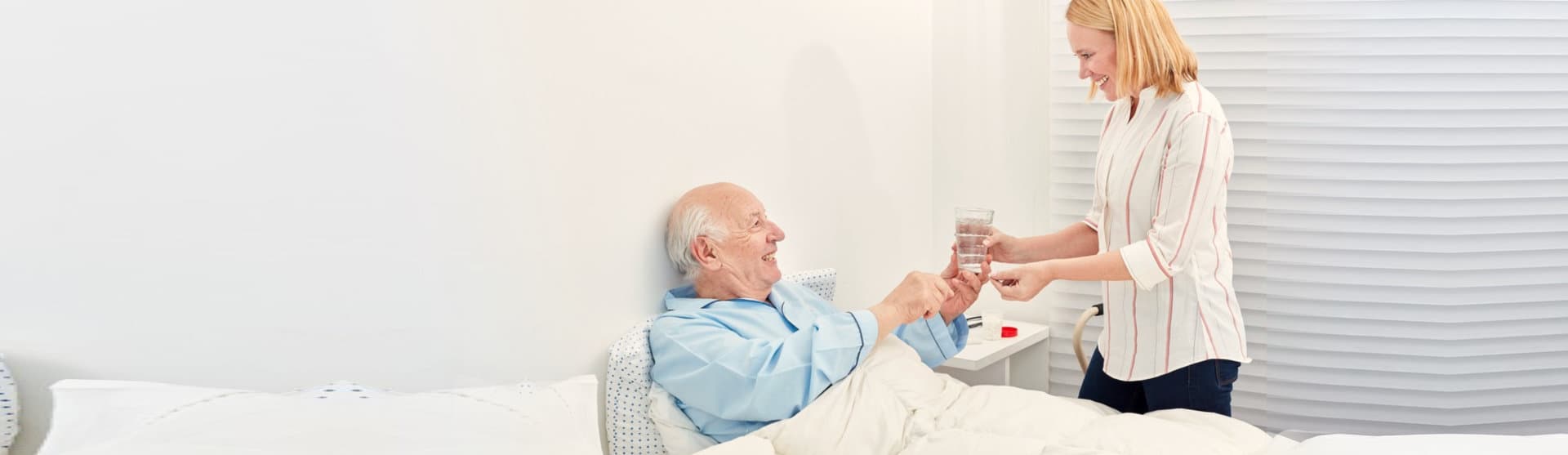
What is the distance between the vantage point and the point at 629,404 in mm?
2344

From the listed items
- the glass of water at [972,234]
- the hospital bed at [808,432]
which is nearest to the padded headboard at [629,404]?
the hospital bed at [808,432]

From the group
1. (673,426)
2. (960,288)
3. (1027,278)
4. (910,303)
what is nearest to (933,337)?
(960,288)

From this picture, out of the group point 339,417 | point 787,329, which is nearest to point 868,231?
point 787,329

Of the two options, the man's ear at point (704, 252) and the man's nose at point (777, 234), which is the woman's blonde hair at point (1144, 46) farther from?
the man's ear at point (704, 252)

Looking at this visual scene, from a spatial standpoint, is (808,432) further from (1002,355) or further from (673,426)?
(1002,355)

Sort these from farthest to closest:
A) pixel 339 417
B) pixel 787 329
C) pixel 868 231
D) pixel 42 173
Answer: pixel 868 231, pixel 787 329, pixel 42 173, pixel 339 417

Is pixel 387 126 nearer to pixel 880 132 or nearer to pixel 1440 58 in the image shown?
pixel 880 132

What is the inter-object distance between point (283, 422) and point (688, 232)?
4.32 ft

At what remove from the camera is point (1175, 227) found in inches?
92.6

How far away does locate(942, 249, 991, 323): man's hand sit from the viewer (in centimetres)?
277

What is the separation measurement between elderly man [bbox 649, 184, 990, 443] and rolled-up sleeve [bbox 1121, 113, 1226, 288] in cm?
48

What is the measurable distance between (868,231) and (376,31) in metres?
1.86

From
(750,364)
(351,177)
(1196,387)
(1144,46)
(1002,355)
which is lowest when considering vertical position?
(1002,355)

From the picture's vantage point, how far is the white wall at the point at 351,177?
57.0 inches
